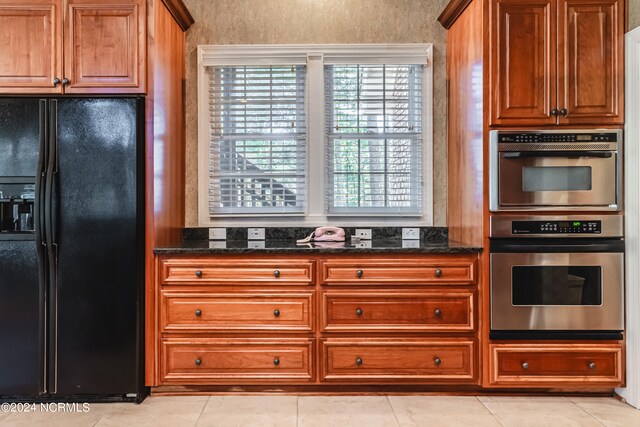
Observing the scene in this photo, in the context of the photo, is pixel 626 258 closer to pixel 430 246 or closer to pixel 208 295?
pixel 430 246

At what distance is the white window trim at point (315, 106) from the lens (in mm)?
3404

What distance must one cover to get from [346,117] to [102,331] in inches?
84.5

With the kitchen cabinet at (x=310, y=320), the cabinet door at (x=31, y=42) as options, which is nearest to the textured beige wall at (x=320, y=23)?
the kitchen cabinet at (x=310, y=320)

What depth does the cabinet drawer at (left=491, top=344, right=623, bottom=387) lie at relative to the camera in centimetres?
271

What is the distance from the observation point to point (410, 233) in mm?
3402

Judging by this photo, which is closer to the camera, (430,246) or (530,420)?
(530,420)

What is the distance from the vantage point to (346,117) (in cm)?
346

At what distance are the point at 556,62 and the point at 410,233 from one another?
1.43m

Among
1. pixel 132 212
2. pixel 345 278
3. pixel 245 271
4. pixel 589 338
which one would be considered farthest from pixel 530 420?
pixel 132 212

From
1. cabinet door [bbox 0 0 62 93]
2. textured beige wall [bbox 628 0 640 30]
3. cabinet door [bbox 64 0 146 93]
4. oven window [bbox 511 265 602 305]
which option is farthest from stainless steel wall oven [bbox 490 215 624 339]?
cabinet door [bbox 0 0 62 93]

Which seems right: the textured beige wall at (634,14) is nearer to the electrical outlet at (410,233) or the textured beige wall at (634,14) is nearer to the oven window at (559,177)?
the oven window at (559,177)

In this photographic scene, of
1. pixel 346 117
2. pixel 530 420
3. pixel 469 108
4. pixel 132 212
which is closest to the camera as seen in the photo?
pixel 530 420

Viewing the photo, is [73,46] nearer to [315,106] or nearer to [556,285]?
[315,106]

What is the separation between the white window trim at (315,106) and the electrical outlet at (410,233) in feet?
0.21
